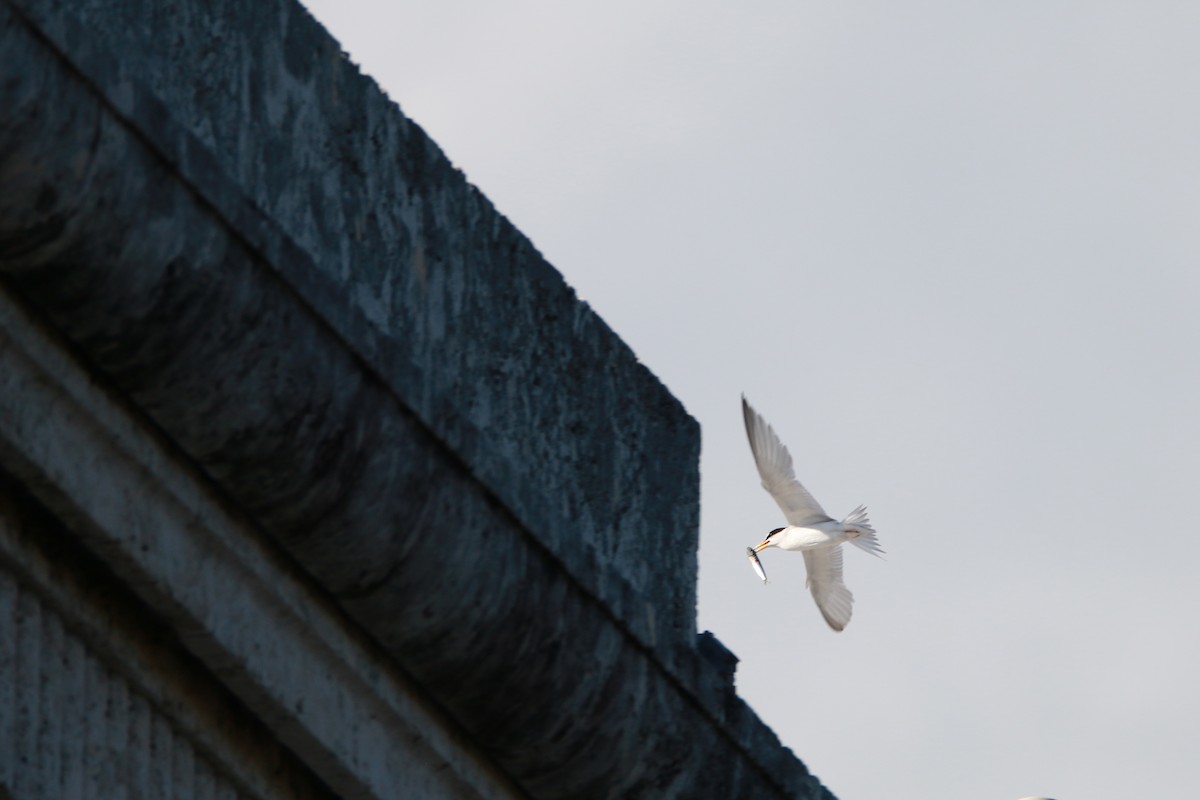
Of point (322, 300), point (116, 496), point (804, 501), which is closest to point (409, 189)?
point (322, 300)

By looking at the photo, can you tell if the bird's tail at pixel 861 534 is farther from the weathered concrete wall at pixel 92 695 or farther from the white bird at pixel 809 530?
the weathered concrete wall at pixel 92 695

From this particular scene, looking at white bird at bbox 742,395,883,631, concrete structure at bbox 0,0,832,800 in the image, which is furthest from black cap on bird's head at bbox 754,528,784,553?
concrete structure at bbox 0,0,832,800

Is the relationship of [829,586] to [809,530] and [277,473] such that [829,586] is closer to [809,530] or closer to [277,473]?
[809,530]

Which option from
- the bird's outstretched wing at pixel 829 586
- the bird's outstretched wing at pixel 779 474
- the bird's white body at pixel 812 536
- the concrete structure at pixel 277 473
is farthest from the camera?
the bird's outstretched wing at pixel 829 586

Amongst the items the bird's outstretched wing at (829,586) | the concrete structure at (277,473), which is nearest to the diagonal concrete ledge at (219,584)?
the concrete structure at (277,473)

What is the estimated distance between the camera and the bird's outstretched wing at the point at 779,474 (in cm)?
1514

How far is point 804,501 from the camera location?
16219mm

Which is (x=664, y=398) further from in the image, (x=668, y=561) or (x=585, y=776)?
(x=585, y=776)

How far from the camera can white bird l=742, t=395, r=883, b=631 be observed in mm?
15414

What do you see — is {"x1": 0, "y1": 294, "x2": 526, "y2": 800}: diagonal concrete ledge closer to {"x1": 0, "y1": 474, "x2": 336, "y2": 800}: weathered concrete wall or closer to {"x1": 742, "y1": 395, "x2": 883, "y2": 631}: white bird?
{"x1": 0, "y1": 474, "x2": 336, "y2": 800}: weathered concrete wall

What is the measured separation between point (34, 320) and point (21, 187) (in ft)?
0.94

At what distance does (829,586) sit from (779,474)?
1924 millimetres

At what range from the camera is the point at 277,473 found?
4.52 metres

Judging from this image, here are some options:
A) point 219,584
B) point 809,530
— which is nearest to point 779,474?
point 809,530
